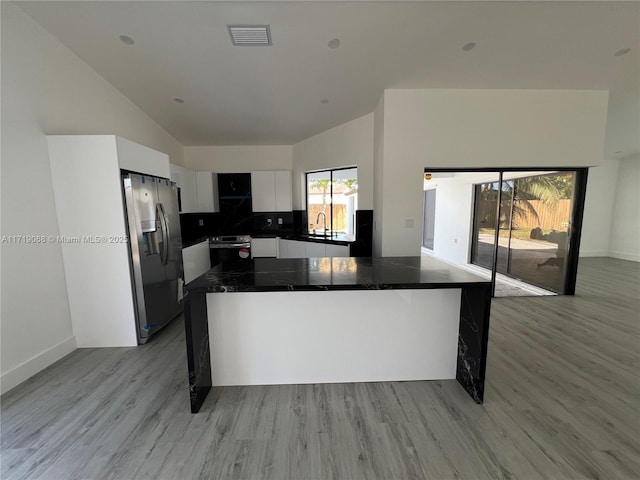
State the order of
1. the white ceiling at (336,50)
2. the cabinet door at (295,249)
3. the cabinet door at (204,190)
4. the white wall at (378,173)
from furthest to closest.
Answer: the cabinet door at (204,190)
the cabinet door at (295,249)
the white wall at (378,173)
the white ceiling at (336,50)

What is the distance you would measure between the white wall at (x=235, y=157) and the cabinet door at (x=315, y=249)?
203cm

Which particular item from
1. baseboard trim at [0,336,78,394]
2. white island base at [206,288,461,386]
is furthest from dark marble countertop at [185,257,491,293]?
baseboard trim at [0,336,78,394]

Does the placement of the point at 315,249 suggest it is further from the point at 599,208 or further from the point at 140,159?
the point at 599,208

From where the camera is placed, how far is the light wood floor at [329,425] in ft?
4.48

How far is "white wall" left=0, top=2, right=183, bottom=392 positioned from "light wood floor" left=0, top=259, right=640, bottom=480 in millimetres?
274

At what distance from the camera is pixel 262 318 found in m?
1.93

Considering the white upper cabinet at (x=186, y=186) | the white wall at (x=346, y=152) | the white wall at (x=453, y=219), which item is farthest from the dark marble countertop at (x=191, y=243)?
the white wall at (x=453, y=219)

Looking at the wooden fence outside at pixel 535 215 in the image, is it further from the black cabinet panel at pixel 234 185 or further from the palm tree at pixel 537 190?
the black cabinet panel at pixel 234 185

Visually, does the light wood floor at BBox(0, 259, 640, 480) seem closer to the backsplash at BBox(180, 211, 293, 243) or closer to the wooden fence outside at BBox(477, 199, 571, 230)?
the wooden fence outside at BBox(477, 199, 571, 230)

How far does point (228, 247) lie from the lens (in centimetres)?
482

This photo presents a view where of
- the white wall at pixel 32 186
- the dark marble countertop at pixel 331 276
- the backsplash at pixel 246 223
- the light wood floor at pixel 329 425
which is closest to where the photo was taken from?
the light wood floor at pixel 329 425

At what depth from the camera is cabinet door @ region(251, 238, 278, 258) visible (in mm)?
5043

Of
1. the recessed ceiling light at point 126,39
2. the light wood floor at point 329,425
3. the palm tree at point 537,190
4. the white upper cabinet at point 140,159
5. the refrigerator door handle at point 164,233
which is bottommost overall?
the light wood floor at point 329,425

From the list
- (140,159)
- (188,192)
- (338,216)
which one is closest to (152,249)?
(140,159)
